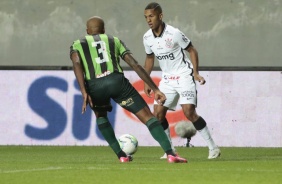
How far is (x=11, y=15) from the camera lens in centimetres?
1902

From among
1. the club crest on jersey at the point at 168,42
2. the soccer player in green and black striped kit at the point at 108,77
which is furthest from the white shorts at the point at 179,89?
the soccer player in green and black striped kit at the point at 108,77

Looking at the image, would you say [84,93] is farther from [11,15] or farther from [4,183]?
[11,15]

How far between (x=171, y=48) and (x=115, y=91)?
5.93ft

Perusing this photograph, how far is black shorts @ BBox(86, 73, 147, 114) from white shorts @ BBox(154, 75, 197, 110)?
5.44 ft

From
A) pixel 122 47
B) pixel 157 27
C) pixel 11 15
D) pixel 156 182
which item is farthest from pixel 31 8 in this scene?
pixel 156 182

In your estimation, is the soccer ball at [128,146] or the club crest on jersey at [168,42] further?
the club crest on jersey at [168,42]

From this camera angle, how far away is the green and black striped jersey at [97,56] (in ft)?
33.7

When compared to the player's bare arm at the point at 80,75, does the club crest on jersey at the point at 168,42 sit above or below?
below

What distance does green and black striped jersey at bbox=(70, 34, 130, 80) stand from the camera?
10.3m

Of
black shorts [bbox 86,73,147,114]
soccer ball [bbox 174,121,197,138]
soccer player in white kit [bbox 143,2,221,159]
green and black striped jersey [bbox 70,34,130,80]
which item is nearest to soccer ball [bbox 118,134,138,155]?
soccer player in white kit [bbox 143,2,221,159]

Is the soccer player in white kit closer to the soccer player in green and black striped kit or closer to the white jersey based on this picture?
the white jersey

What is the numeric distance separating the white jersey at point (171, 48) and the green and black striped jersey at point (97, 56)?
61.0 inches

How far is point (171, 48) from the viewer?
11.9m

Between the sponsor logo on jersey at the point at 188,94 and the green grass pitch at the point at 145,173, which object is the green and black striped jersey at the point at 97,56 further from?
the sponsor logo on jersey at the point at 188,94
